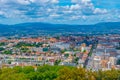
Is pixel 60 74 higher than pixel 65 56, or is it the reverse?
pixel 60 74

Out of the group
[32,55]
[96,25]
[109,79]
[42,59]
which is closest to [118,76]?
[109,79]

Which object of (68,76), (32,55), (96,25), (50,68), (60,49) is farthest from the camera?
(96,25)

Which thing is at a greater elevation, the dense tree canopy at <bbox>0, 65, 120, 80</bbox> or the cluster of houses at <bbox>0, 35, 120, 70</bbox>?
the dense tree canopy at <bbox>0, 65, 120, 80</bbox>

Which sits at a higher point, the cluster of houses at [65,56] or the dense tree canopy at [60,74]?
the dense tree canopy at [60,74]

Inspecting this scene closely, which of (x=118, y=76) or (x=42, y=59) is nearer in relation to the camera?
(x=118, y=76)

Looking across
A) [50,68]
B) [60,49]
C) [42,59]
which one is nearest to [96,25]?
[60,49]

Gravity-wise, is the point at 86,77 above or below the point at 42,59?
above

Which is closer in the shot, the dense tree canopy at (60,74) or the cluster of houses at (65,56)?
the dense tree canopy at (60,74)

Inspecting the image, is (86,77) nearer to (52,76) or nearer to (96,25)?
(52,76)

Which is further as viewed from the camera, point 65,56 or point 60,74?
point 65,56

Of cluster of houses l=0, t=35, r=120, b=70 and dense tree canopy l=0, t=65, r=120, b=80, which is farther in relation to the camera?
cluster of houses l=0, t=35, r=120, b=70

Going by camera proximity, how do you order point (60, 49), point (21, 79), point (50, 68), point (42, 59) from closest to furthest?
point (21, 79)
point (50, 68)
point (42, 59)
point (60, 49)
